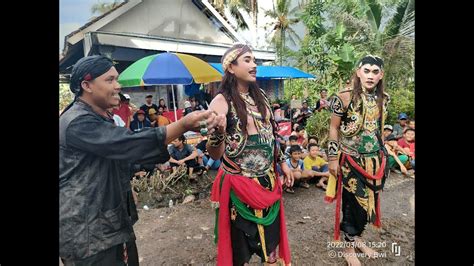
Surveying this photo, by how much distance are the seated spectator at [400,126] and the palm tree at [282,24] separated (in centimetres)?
83

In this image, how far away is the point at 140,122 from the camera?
1.97 metres

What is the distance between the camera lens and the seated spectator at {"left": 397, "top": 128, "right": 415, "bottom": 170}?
2.19 m

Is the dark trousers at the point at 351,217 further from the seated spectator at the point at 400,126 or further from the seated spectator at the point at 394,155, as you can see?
the seated spectator at the point at 400,126

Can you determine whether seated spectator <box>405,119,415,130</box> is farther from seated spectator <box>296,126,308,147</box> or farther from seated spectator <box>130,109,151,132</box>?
seated spectator <box>130,109,151,132</box>

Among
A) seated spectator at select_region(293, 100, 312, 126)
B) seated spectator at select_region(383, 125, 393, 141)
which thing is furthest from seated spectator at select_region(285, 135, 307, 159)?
seated spectator at select_region(383, 125, 393, 141)

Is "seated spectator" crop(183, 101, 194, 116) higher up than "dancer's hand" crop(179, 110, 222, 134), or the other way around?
"seated spectator" crop(183, 101, 194, 116)

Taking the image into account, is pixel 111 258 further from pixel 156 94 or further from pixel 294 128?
pixel 294 128

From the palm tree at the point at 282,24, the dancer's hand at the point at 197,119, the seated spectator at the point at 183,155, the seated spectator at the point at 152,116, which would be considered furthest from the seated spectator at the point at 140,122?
the palm tree at the point at 282,24

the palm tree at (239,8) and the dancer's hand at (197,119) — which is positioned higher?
the palm tree at (239,8)

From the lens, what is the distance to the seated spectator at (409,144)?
7.19 feet

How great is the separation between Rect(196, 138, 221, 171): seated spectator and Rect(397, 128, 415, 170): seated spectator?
121 centimetres
